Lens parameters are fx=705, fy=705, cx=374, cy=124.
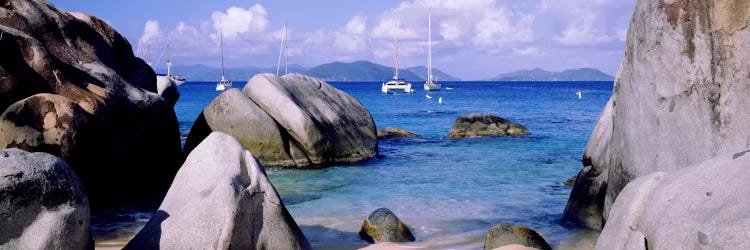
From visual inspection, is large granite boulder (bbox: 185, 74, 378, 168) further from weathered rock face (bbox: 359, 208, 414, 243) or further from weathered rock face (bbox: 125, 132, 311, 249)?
weathered rock face (bbox: 125, 132, 311, 249)

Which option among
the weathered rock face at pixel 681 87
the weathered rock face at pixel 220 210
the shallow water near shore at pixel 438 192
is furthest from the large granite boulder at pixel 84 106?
the weathered rock face at pixel 681 87

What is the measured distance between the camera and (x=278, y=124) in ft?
49.1

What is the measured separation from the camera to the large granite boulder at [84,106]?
8805 millimetres

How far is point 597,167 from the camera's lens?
8.97 meters

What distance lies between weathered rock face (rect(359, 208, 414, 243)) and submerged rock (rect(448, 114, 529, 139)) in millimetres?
14882

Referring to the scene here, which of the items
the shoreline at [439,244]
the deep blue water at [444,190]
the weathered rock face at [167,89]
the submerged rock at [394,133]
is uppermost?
the weathered rock face at [167,89]

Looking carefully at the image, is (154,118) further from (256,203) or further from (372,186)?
(256,203)

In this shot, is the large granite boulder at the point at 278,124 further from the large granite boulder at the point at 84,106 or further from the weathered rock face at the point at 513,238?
the weathered rock face at the point at 513,238

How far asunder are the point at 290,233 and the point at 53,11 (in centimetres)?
690

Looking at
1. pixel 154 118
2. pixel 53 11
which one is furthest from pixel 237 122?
pixel 53 11

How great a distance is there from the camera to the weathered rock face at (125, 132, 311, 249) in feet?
19.2

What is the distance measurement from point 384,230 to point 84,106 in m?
4.43

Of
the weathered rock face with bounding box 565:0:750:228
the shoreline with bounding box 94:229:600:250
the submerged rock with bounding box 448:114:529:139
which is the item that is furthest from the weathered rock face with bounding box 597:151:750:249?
the submerged rock with bounding box 448:114:529:139

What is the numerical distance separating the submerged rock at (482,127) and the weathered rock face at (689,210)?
721 inches
